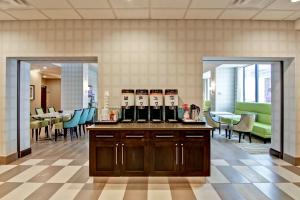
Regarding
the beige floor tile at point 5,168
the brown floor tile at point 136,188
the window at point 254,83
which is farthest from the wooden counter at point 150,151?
the window at point 254,83

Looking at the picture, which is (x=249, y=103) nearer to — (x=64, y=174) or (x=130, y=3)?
(x=130, y=3)

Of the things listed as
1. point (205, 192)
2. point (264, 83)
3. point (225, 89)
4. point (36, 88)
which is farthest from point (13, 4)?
point (36, 88)

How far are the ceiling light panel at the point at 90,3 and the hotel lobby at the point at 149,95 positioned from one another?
0.05 ft

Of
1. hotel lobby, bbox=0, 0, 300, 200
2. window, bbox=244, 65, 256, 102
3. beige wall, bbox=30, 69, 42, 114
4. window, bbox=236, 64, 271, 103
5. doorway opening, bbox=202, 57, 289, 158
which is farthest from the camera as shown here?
beige wall, bbox=30, 69, 42, 114

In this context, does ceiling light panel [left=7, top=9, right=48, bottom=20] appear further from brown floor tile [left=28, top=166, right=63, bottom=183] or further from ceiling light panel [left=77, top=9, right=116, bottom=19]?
brown floor tile [left=28, top=166, right=63, bottom=183]

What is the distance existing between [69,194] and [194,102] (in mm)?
2808

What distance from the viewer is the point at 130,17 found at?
5.37 meters

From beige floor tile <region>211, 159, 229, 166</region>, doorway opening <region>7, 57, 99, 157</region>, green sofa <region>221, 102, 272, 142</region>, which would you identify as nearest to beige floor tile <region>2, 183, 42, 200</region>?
doorway opening <region>7, 57, 99, 157</region>

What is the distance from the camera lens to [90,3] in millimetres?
4641

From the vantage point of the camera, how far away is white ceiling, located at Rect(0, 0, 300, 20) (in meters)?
4.62

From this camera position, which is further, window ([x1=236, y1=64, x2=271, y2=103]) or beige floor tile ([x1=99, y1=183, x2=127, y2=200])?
window ([x1=236, y1=64, x2=271, y2=103])

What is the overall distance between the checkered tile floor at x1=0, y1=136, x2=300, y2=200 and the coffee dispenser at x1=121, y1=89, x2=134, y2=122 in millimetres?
1108

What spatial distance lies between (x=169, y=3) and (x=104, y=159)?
2757mm

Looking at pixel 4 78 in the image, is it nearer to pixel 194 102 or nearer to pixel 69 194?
pixel 69 194
